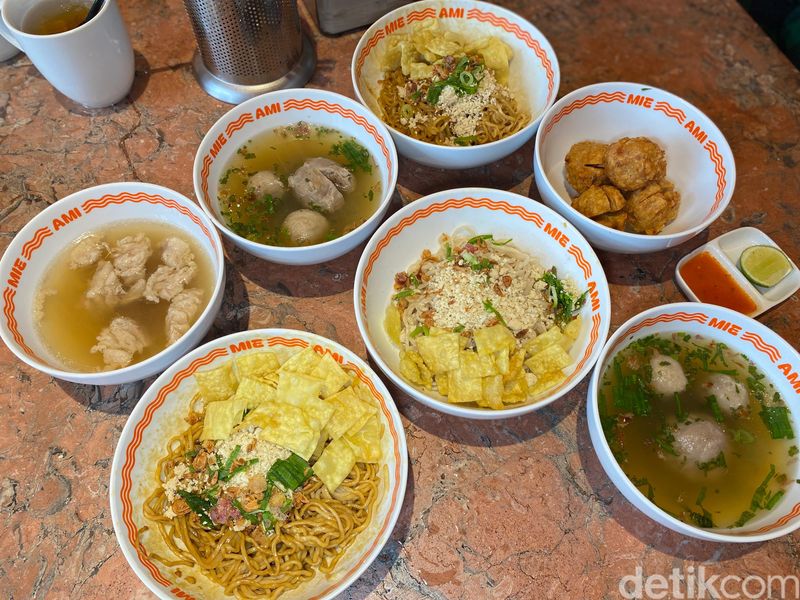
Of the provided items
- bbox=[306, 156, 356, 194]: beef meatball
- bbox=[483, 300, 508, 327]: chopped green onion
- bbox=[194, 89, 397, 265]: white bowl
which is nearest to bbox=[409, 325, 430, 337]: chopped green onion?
bbox=[483, 300, 508, 327]: chopped green onion

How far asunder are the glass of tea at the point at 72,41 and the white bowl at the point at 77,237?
672 millimetres

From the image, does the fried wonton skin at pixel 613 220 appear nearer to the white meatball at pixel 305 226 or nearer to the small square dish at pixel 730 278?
the small square dish at pixel 730 278

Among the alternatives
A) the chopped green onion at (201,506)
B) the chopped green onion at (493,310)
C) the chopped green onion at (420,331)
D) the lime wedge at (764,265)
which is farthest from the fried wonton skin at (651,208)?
the chopped green onion at (201,506)

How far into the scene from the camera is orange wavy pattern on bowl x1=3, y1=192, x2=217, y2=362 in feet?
6.79

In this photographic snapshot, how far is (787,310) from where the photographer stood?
97.7 inches

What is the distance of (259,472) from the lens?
1.93 meters

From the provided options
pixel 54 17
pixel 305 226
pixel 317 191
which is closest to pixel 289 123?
pixel 317 191

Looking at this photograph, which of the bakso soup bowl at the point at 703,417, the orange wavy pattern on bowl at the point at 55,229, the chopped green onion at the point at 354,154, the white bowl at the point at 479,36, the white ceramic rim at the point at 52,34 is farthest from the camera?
the white bowl at the point at 479,36

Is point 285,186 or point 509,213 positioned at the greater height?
point 509,213

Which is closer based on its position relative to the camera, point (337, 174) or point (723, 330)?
point (723, 330)

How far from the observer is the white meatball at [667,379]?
7.04ft

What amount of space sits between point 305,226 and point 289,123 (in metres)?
0.60

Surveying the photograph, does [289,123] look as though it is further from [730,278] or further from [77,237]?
[730,278]

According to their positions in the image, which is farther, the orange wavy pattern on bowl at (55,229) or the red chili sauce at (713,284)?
the red chili sauce at (713,284)
